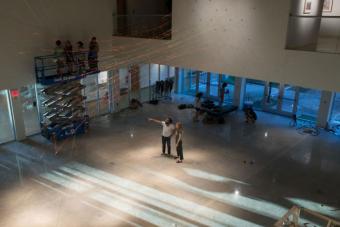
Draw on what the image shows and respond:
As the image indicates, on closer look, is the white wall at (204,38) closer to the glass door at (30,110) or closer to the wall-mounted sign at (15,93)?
the wall-mounted sign at (15,93)

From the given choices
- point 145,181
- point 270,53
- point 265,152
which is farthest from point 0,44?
point 265,152

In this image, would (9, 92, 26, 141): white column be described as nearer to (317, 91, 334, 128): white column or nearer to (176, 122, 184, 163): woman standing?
(176, 122, 184, 163): woman standing

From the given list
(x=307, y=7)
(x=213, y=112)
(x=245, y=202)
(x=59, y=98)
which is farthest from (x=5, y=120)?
(x=307, y=7)

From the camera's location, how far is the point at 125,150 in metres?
9.96

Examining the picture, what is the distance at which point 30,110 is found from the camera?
11.0m

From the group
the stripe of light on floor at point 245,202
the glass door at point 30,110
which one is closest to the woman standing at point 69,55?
the glass door at point 30,110

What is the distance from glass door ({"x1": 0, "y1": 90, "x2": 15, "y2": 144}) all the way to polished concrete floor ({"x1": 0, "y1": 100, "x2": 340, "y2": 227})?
419 mm

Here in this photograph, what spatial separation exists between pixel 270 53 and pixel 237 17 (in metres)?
1.54

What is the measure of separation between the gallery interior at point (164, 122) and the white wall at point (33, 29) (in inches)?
1.4

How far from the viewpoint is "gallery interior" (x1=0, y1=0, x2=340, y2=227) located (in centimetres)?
727

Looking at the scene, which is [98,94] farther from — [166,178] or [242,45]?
[242,45]

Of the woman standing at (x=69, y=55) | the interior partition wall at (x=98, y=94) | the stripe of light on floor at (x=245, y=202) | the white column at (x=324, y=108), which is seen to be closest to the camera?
the stripe of light on floor at (x=245, y=202)

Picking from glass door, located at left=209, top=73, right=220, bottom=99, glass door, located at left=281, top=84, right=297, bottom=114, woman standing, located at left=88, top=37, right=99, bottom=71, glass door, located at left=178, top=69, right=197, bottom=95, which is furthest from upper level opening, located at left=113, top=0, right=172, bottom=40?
glass door, located at left=281, top=84, right=297, bottom=114

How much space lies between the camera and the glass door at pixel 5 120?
10180mm
